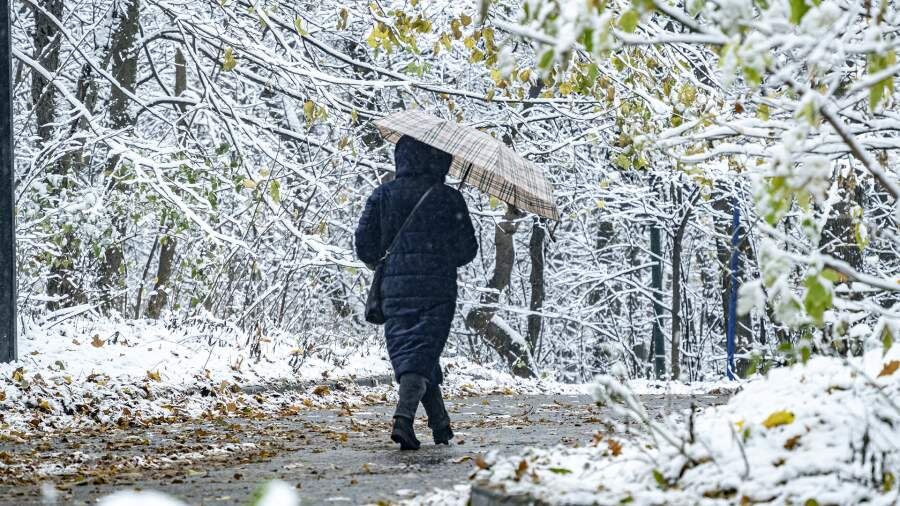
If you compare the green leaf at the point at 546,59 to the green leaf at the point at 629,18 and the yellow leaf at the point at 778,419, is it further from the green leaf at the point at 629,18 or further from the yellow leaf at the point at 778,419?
the yellow leaf at the point at 778,419

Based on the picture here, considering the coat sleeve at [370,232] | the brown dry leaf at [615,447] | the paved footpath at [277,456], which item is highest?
the coat sleeve at [370,232]

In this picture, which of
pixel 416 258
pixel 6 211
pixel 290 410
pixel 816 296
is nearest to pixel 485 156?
pixel 416 258

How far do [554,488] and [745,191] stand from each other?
13241 mm

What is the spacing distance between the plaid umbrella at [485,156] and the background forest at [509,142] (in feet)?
1.56

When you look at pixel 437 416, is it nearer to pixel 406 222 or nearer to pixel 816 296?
pixel 406 222

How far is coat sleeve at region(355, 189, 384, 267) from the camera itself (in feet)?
24.2

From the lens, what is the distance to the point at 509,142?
18.5 m

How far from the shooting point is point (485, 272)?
2734 cm

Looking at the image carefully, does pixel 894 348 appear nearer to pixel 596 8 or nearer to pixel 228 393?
pixel 596 8

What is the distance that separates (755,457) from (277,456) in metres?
3.89

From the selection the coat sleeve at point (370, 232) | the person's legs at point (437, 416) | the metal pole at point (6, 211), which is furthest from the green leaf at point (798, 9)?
the metal pole at point (6, 211)

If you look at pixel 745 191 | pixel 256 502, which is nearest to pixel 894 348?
pixel 256 502

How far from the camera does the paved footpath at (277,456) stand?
5691mm

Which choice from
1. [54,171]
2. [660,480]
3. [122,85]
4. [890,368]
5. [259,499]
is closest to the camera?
[259,499]
